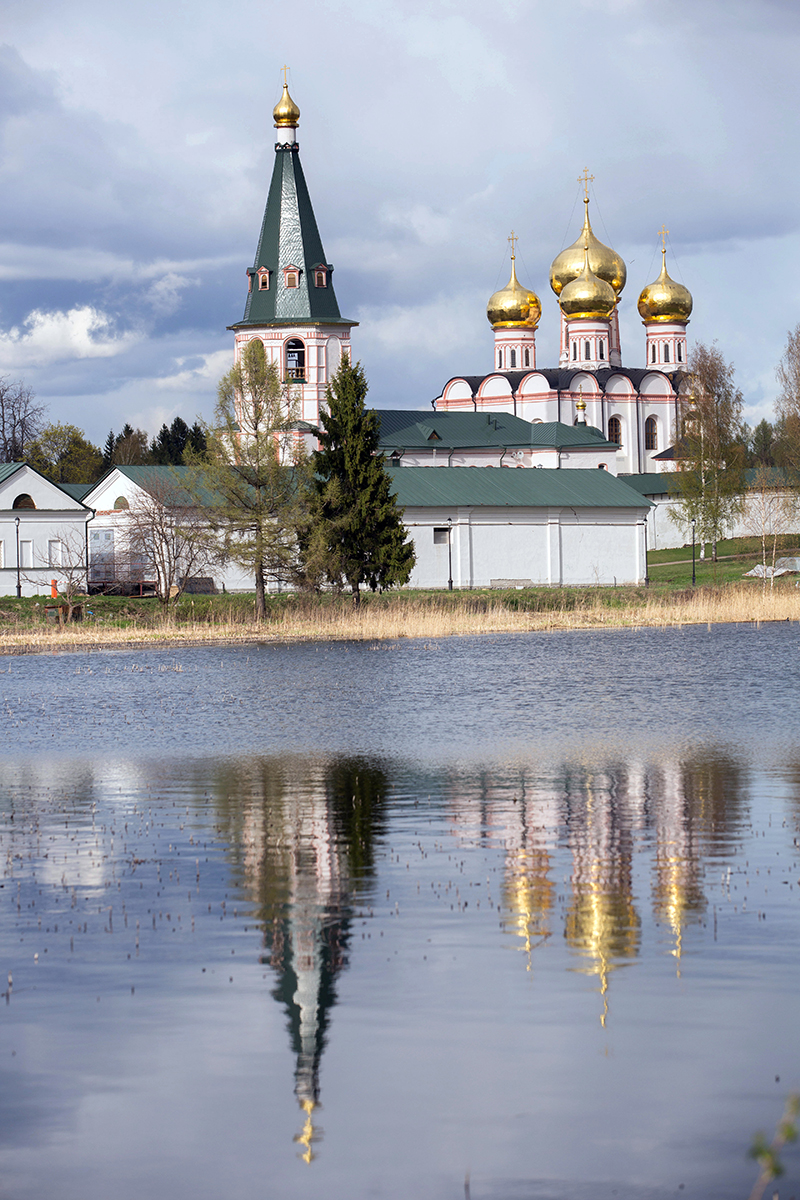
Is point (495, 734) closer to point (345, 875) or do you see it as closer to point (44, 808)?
point (44, 808)

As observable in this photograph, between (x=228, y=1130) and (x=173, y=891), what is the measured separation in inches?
164

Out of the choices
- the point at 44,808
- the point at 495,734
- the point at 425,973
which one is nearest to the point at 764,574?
the point at 495,734

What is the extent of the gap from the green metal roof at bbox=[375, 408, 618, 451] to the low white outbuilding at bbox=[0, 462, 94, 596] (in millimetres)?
29162

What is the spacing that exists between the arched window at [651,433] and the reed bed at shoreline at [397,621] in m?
49.9

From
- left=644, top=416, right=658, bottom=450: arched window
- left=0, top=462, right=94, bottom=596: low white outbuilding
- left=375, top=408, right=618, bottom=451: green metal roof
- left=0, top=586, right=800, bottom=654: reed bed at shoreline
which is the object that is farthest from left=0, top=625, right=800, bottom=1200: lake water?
left=644, top=416, right=658, bottom=450: arched window

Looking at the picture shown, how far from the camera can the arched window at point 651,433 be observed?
99250 mm

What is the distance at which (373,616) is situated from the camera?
41.9 metres

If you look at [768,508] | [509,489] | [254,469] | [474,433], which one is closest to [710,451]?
[768,508]

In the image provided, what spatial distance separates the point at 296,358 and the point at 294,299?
2.82 metres

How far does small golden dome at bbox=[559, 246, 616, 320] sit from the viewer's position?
9462 cm

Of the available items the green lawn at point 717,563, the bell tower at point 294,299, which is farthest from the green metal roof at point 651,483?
the bell tower at point 294,299

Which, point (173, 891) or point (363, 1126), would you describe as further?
point (173, 891)

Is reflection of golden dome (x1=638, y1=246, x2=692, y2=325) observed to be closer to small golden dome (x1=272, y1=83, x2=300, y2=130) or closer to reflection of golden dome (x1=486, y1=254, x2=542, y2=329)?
reflection of golden dome (x1=486, y1=254, x2=542, y2=329)

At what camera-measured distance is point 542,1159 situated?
5441mm
